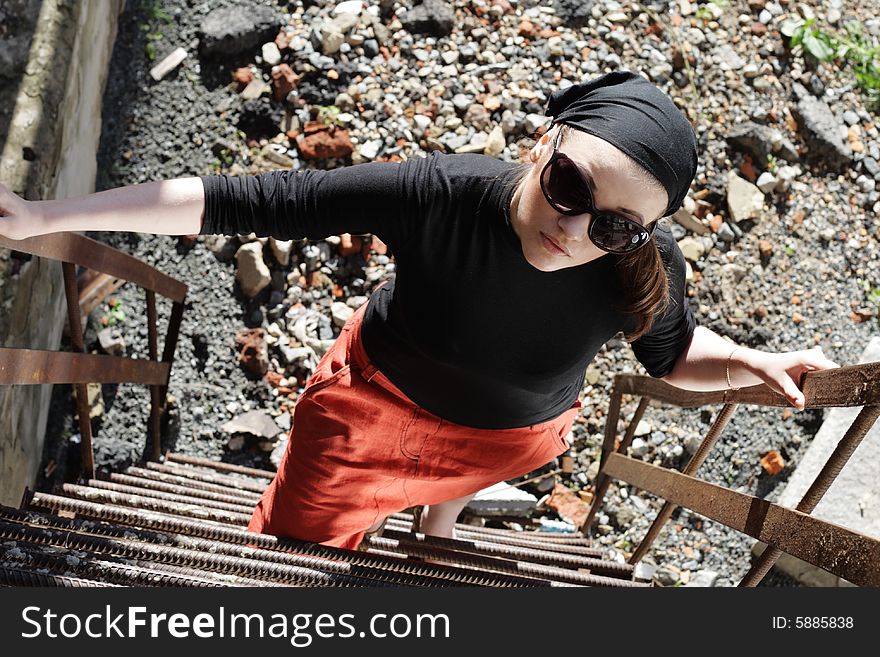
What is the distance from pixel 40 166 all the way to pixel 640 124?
2342 millimetres

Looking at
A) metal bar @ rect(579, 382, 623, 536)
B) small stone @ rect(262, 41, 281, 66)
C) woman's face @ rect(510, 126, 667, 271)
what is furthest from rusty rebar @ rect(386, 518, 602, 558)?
small stone @ rect(262, 41, 281, 66)

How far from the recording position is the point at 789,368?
5.58 feet

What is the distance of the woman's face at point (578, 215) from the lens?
150cm

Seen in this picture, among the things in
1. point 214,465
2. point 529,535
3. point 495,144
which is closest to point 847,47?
point 495,144

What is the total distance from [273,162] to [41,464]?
1756 millimetres

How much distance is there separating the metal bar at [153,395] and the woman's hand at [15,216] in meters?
1.62

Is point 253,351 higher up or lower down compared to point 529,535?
higher up

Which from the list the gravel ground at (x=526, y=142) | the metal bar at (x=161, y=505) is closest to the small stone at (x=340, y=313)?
the gravel ground at (x=526, y=142)

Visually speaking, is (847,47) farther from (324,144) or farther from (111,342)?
(111,342)

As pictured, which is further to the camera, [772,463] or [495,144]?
[495,144]

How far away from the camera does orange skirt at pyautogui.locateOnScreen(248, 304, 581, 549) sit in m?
2.09

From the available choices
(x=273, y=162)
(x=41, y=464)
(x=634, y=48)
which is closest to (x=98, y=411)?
(x=41, y=464)

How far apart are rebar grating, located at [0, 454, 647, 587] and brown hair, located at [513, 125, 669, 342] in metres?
0.72

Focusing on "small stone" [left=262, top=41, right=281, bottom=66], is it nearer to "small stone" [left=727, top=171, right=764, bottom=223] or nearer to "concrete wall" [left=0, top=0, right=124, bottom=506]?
"concrete wall" [left=0, top=0, right=124, bottom=506]
